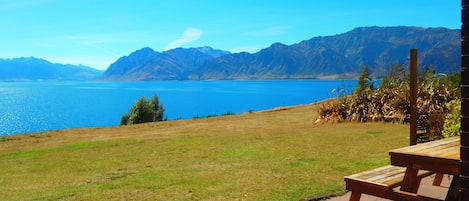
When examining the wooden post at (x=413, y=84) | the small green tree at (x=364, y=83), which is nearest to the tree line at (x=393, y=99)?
the small green tree at (x=364, y=83)

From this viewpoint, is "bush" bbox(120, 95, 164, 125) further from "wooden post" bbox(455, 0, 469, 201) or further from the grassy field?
"wooden post" bbox(455, 0, 469, 201)

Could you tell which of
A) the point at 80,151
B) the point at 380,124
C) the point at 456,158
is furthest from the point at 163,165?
the point at 380,124

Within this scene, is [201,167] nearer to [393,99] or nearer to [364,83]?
[393,99]

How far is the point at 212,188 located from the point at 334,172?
77.7 inches

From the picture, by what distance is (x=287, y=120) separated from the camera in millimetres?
17422

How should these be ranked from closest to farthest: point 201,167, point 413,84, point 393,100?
point 413,84, point 201,167, point 393,100

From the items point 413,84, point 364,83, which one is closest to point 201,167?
point 413,84

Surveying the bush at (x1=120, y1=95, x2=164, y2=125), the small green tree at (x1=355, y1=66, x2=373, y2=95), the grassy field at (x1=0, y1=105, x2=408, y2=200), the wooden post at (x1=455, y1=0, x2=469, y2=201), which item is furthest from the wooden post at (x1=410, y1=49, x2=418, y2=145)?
the bush at (x1=120, y1=95, x2=164, y2=125)

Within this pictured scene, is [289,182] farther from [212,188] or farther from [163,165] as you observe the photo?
[163,165]

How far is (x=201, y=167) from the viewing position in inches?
288

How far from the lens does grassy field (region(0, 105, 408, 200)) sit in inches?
219

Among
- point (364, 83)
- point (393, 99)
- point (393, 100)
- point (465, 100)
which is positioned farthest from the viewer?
point (364, 83)

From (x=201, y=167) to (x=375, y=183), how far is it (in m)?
3.91

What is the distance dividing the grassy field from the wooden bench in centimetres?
113
